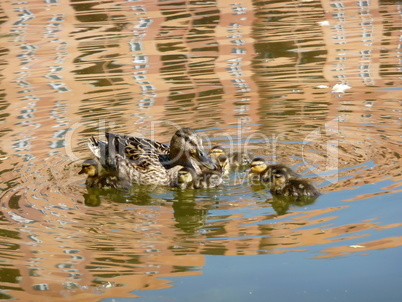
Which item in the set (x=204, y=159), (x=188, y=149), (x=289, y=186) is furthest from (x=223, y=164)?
(x=289, y=186)

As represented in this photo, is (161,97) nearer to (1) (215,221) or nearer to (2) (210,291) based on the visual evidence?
(1) (215,221)

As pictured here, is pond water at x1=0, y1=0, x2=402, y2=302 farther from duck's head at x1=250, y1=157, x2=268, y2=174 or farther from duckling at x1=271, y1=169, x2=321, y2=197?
duck's head at x1=250, y1=157, x2=268, y2=174

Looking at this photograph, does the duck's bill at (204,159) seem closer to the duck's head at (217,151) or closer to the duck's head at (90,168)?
the duck's head at (217,151)

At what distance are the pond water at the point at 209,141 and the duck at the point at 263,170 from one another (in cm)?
11

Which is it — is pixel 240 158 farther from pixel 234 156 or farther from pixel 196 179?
pixel 196 179

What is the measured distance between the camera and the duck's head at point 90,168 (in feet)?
20.4

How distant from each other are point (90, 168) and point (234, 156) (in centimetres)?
112

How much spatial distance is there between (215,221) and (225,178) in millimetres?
1170

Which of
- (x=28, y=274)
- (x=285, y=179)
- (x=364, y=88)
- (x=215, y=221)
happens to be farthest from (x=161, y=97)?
(x=28, y=274)

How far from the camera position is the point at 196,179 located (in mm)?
6109

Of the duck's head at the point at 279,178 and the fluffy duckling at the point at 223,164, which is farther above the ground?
the duck's head at the point at 279,178

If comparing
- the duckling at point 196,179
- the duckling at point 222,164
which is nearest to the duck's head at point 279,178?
the duckling at point 196,179

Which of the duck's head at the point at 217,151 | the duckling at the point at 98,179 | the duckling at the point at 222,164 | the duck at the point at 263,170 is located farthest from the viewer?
the duck's head at the point at 217,151

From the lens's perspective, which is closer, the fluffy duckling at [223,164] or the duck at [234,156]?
the fluffy duckling at [223,164]
